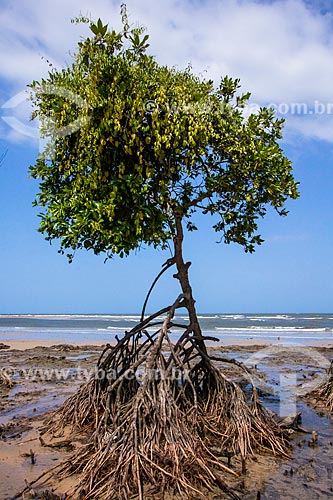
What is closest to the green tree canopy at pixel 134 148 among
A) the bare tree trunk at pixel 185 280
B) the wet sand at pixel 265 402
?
the bare tree trunk at pixel 185 280

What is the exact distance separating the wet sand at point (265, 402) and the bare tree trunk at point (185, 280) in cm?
213

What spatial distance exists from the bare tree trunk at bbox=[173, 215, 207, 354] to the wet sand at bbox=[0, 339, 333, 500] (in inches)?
83.8

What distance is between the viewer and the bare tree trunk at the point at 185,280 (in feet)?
25.4

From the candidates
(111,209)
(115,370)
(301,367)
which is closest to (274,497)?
(115,370)

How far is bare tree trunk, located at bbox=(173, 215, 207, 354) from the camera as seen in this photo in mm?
7750

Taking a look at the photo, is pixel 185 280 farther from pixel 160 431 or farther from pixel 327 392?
pixel 327 392

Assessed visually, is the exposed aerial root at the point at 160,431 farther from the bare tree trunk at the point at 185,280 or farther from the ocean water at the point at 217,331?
the ocean water at the point at 217,331

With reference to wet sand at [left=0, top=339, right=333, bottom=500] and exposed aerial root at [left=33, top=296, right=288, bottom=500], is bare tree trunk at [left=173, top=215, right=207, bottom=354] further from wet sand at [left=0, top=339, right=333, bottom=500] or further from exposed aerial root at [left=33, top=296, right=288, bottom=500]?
wet sand at [left=0, top=339, right=333, bottom=500]

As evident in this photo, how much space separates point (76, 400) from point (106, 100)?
15.2 feet

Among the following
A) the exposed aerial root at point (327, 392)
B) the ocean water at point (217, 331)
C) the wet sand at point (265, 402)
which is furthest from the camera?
the ocean water at point (217, 331)

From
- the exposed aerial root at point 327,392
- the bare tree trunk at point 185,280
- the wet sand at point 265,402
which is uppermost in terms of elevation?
the bare tree trunk at point 185,280

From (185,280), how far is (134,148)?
2547 mm

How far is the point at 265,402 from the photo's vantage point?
30.8ft

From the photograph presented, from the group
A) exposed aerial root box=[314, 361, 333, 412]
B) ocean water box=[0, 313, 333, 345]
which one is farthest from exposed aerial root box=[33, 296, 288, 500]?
ocean water box=[0, 313, 333, 345]
